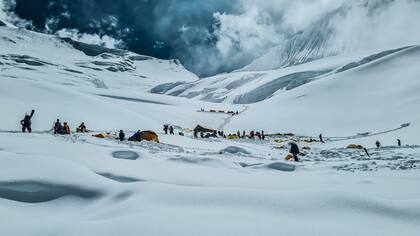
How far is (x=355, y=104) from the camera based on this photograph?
7700 cm

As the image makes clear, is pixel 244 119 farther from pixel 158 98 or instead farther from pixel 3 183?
pixel 3 183

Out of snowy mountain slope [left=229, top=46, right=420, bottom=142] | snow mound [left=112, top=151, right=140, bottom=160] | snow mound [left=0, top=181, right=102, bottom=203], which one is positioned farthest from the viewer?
snowy mountain slope [left=229, top=46, right=420, bottom=142]

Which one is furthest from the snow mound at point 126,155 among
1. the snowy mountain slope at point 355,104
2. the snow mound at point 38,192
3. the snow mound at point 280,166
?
the snowy mountain slope at point 355,104

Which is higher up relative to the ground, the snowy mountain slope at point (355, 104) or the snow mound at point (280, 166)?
the snowy mountain slope at point (355, 104)

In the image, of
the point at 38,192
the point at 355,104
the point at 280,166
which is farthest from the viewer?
the point at 355,104

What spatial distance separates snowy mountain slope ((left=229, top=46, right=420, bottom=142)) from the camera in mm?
57250

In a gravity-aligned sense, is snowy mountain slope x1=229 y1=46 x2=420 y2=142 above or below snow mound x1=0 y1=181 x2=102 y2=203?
above

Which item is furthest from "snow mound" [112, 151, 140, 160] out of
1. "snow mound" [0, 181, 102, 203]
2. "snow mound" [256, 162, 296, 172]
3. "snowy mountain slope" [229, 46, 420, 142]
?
"snowy mountain slope" [229, 46, 420, 142]

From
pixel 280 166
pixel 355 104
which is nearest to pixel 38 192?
pixel 280 166

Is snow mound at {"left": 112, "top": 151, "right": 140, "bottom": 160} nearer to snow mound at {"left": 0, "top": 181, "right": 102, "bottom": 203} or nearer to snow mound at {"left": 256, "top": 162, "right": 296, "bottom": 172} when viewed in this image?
snow mound at {"left": 256, "top": 162, "right": 296, "bottom": 172}

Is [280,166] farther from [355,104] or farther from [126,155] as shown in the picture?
[355,104]

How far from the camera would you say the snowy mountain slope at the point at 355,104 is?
57250mm

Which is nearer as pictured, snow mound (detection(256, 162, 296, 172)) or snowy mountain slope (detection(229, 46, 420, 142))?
snow mound (detection(256, 162, 296, 172))

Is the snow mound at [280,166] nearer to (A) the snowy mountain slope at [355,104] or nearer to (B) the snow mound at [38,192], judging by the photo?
(B) the snow mound at [38,192]
